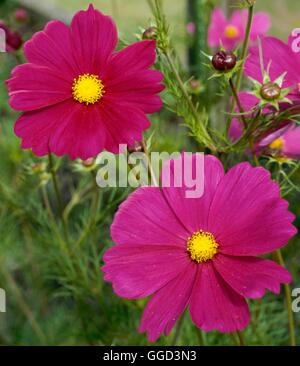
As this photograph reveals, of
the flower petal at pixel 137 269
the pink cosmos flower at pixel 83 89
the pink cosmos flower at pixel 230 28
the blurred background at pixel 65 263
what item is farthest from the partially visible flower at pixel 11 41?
the pink cosmos flower at pixel 230 28

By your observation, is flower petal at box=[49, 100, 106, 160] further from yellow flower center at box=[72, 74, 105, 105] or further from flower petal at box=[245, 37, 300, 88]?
flower petal at box=[245, 37, 300, 88]

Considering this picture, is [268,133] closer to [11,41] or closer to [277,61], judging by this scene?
[277,61]

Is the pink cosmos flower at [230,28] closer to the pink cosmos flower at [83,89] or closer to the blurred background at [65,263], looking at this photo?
the blurred background at [65,263]

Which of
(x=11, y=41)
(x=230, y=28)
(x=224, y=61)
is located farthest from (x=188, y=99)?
(x=230, y=28)

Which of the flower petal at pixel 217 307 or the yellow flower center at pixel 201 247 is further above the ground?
the yellow flower center at pixel 201 247
